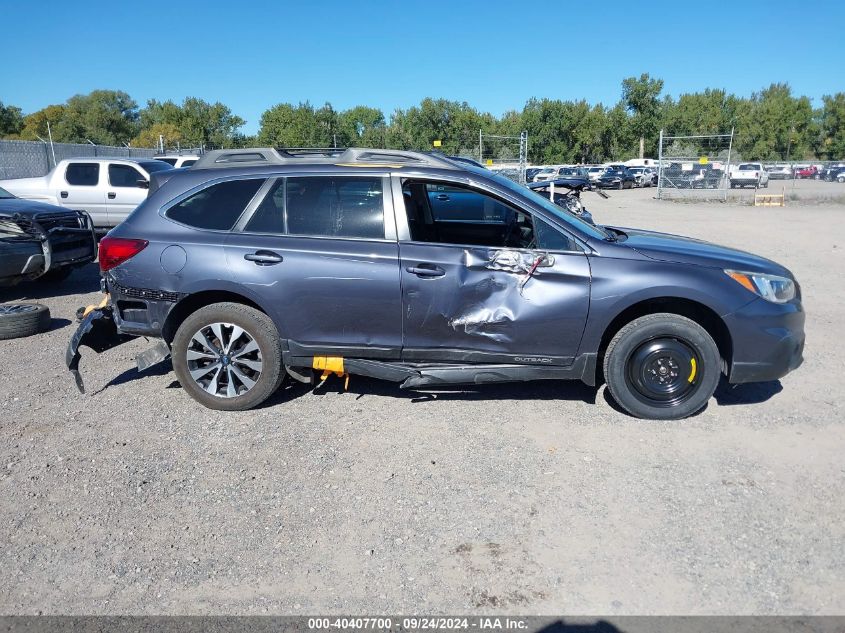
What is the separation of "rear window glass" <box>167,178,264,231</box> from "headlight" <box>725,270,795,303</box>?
3507mm

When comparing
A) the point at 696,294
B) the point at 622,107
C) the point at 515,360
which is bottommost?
the point at 515,360

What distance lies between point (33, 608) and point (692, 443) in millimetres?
3831

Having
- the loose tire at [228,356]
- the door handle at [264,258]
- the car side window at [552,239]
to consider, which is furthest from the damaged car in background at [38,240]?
the car side window at [552,239]

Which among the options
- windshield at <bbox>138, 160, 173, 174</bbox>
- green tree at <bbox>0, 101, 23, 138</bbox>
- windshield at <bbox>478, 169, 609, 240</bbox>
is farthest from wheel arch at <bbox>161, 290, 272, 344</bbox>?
green tree at <bbox>0, 101, 23, 138</bbox>

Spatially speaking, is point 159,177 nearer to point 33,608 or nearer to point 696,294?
point 33,608

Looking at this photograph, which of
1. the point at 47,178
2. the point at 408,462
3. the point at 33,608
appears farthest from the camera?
the point at 47,178

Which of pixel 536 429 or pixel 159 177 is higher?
pixel 159 177

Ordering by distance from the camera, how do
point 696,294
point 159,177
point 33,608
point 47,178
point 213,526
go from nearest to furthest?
1. point 33,608
2. point 213,526
3. point 696,294
4. point 159,177
5. point 47,178

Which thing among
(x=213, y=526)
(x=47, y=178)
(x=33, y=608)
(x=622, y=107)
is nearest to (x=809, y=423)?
(x=213, y=526)

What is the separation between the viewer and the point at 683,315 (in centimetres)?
475

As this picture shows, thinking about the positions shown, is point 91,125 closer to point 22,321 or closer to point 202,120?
point 202,120

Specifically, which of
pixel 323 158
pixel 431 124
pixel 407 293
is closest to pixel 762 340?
pixel 407 293

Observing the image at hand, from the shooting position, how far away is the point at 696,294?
4504 millimetres

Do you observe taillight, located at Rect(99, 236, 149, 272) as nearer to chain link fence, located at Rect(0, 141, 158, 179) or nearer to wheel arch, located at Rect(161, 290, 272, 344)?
wheel arch, located at Rect(161, 290, 272, 344)
